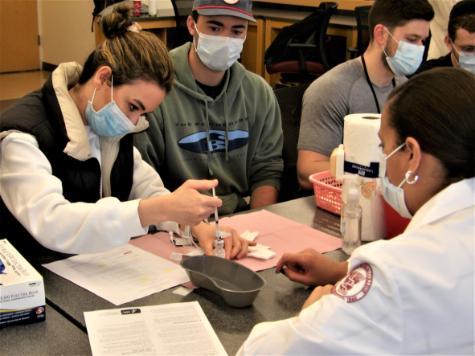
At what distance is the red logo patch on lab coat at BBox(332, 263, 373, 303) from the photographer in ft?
3.46

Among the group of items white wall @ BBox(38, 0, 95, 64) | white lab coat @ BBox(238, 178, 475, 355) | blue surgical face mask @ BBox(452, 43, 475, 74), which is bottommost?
white wall @ BBox(38, 0, 95, 64)

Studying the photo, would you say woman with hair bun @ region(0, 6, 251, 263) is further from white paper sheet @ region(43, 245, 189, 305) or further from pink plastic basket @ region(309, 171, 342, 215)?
pink plastic basket @ region(309, 171, 342, 215)

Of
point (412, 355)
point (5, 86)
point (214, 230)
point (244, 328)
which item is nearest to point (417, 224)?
point (412, 355)

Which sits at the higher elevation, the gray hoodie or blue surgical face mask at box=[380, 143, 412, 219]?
blue surgical face mask at box=[380, 143, 412, 219]

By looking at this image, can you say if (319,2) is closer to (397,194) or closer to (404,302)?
(397,194)

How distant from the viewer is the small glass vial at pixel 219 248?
1.71 m

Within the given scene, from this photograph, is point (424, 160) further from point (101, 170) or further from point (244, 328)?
point (101, 170)

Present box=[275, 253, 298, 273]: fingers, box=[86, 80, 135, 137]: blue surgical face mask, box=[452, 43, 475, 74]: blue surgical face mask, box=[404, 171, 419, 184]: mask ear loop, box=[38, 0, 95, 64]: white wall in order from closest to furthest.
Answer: box=[404, 171, 419, 184]: mask ear loop, box=[275, 253, 298, 273]: fingers, box=[86, 80, 135, 137]: blue surgical face mask, box=[452, 43, 475, 74]: blue surgical face mask, box=[38, 0, 95, 64]: white wall

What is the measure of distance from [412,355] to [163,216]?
763mm

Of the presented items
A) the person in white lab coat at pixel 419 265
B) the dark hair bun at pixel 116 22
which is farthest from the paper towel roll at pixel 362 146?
the dark hair bun at pixel 116 22

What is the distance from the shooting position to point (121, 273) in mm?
1615

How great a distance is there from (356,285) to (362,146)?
0.82 metres

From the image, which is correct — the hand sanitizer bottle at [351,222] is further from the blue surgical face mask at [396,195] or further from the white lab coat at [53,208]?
the white lab coat at [53,208]

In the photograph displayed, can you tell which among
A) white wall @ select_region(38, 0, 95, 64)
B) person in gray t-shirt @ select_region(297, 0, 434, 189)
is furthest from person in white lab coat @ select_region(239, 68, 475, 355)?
white wall @ select_region(38, 0, 95, 64)
